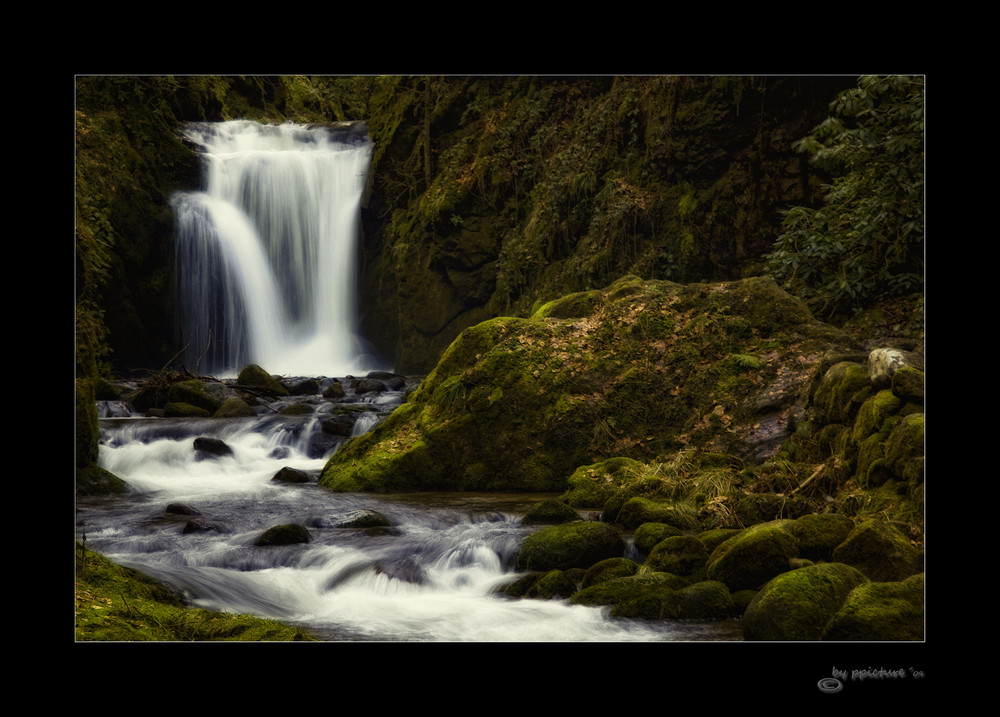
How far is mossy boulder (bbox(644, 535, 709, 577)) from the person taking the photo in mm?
5555

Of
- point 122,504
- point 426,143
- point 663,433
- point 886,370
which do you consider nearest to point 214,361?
point 426,143

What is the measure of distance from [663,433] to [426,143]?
14437 millimetres

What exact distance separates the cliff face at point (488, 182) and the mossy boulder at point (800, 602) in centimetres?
993

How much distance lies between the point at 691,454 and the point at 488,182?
12.6m

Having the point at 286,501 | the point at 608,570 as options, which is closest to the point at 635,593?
the point at 608,570

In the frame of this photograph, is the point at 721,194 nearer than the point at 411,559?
No

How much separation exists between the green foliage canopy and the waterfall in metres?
12.5

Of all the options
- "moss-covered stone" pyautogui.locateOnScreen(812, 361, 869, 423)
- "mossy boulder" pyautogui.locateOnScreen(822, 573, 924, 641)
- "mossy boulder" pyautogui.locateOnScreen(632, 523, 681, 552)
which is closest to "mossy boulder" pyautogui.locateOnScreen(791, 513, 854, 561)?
"mossy boulder" pyautogui.locateOnScreen(822, 573, 924, 641)

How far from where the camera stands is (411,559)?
6438 millimetres

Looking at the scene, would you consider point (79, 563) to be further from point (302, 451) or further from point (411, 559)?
point (302, 451)

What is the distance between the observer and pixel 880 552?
4.99 m

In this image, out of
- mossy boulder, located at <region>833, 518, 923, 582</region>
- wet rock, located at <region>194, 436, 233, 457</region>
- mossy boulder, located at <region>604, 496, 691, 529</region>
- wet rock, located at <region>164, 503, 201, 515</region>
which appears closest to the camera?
mossy boulder, located at <region>833, 518, 923, 582</region>
